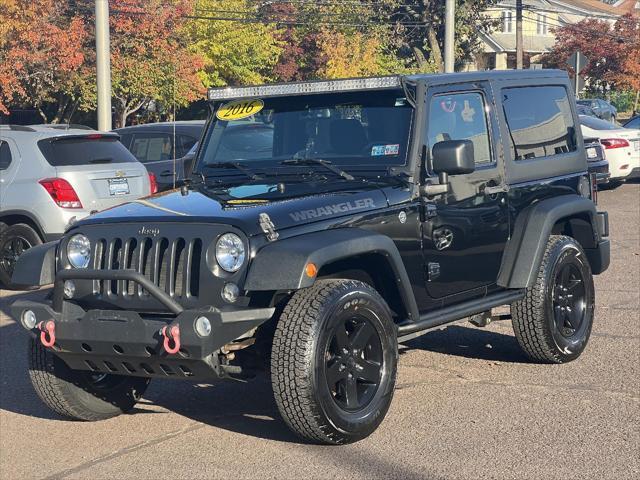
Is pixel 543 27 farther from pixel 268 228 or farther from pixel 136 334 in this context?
pixel 136 334

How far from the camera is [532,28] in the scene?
252 feet

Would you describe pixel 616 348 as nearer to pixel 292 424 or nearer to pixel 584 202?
pixel 584 202

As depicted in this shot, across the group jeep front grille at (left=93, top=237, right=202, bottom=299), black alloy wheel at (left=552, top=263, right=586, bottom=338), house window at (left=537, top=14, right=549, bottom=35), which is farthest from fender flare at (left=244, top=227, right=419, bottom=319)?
house window at (left=537, top=14, right=549, bottom=35)

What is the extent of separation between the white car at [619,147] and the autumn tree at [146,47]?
45.7ft

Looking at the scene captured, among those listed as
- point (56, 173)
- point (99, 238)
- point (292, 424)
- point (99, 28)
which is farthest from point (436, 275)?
point (99, 28)

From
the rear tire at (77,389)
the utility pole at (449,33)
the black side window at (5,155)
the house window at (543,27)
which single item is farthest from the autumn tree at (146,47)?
the house window at (543,27)

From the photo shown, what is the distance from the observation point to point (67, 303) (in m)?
6.04

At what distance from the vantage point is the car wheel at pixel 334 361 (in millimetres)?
5684

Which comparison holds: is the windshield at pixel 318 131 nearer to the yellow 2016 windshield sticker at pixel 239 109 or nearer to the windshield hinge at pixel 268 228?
the yellow 2016 windshield sticker at pixel 239 109

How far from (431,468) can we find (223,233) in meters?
1.61

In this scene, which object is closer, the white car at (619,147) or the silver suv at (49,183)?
the silver suv at (49,183)

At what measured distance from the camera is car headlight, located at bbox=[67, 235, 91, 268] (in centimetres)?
625

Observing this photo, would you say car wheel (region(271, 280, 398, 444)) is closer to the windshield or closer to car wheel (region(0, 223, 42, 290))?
the windshield

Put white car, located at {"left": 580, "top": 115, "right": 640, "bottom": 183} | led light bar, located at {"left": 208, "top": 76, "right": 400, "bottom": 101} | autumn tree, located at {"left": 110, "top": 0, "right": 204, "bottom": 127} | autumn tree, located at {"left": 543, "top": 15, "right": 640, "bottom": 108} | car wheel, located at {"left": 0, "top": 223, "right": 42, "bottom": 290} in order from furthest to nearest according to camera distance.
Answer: autumn tree, located at {"left": 543, "top": 15, "right": 640, "bottom": 108}
autumn tree, located at {"left": 110, "top": 0, "right": 204, "bottom": 127}
white car, located at {"left": 580, "top": 115, "right": 640, "bottom": 183}
car wheel, located at {"left": 0, "top": 223, "right": 42, "bottom": 290}
led light bar, located at {"left": 208, "top": 76, "right": 400, "bottom": 101}
